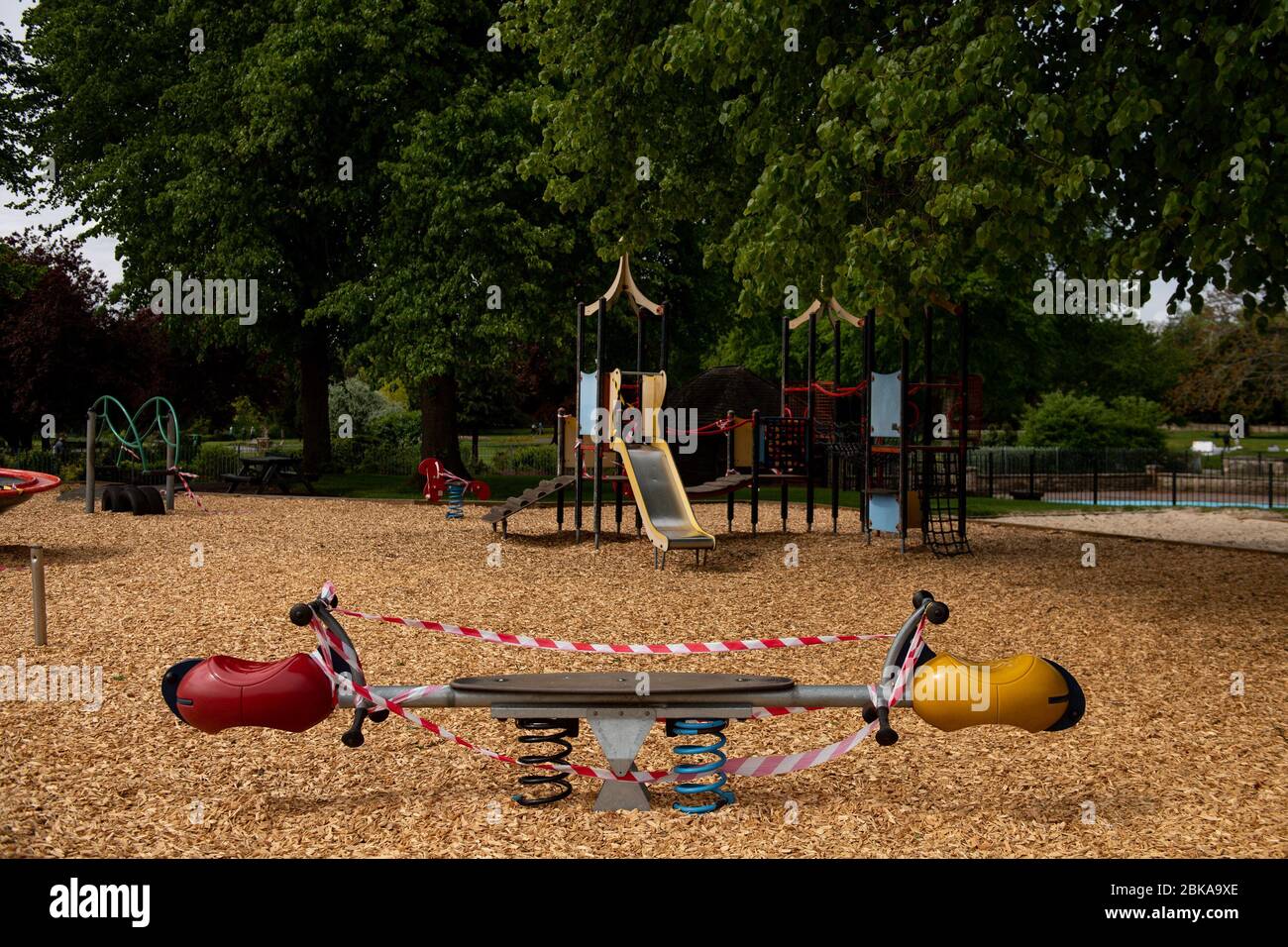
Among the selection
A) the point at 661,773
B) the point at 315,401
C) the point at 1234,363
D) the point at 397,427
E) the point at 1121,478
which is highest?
the point at 1234,363

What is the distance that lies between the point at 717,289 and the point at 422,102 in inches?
315

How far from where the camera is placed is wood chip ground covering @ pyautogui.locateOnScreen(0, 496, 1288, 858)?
16.2ft

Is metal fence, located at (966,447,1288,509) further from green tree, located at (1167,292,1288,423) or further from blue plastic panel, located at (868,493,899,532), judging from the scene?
blue plastic panel, located at (868,493,899,532)

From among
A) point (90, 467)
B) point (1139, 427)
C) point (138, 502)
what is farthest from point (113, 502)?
point (1139, 427)

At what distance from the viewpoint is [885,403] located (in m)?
16.1

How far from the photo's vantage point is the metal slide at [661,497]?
13.9 m

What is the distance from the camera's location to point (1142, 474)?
1265 inches

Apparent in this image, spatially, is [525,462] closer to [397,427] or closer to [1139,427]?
[397,427]

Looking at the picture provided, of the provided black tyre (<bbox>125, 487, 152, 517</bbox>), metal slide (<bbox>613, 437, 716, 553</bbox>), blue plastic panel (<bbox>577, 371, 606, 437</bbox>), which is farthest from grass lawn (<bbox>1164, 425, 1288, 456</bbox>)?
black tyre (<bbox>125, 487, 152, 517</bbox>)

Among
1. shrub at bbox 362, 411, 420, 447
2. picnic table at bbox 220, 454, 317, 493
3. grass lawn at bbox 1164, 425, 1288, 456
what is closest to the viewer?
picnic table at bbox 220, 454, 317, 493

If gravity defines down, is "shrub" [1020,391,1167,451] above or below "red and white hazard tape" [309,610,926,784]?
above

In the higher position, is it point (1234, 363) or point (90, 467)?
point (1234, 363)

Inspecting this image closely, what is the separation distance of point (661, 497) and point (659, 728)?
8.68 metres
